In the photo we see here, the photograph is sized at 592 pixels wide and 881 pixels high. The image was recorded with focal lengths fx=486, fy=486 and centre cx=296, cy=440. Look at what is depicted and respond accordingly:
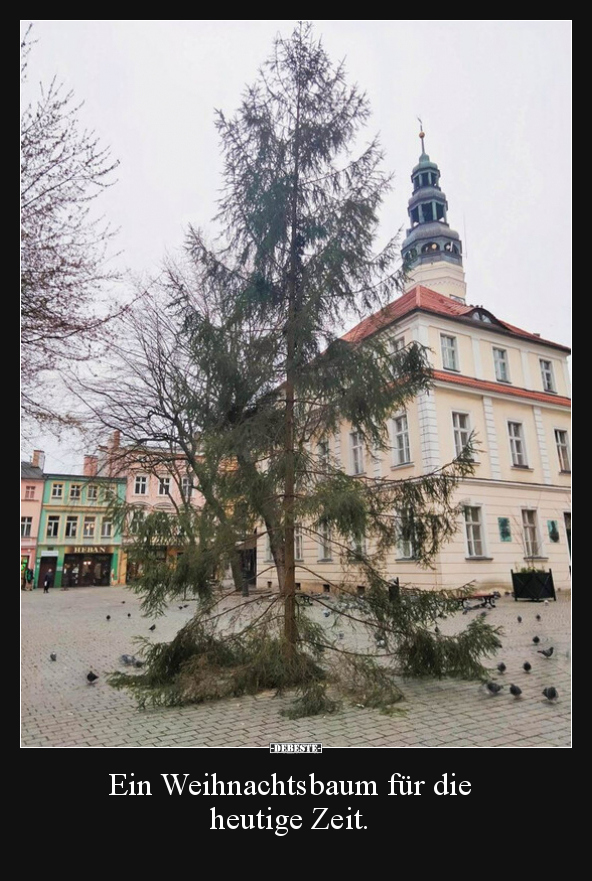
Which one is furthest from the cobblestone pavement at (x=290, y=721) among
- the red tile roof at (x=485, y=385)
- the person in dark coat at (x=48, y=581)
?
the red tile roof at (x=485, y=385)

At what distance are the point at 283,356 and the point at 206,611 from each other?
241 cm

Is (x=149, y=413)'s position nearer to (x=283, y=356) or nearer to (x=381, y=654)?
(x=283, y=356)

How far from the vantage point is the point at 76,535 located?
5691 millimetres

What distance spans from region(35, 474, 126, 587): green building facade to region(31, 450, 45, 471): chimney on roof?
0.38m

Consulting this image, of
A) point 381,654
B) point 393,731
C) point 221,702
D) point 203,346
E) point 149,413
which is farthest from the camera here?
point 149,413

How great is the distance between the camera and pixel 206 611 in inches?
163

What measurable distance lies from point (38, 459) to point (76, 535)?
1543 mm

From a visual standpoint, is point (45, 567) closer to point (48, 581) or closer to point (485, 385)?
point (48, 581)

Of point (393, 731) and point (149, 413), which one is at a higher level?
point (149, 413)

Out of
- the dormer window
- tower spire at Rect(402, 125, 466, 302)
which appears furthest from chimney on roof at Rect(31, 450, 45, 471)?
tower spire at Rect(402, 125, 466, 302)

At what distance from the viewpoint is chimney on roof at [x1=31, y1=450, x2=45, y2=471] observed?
4.32 metres
